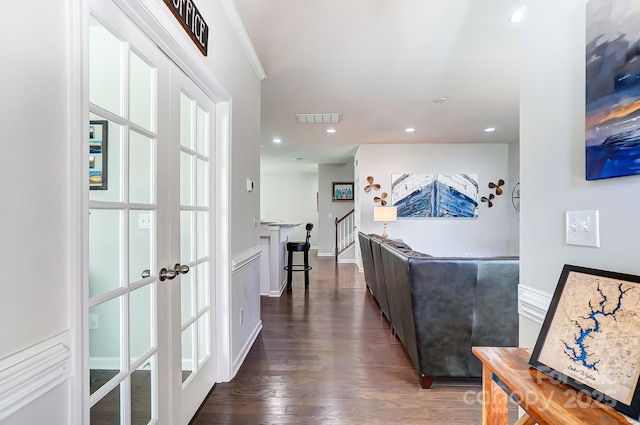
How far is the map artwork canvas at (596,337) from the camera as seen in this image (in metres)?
0.74

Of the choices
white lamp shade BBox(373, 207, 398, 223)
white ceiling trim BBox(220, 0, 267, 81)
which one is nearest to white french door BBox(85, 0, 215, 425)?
white ceiling trim BBox(220, 0, 267, 81)

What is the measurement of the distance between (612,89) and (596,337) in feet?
2.36

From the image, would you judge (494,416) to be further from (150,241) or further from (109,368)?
(150,241)

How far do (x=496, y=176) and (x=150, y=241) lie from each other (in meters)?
6.65

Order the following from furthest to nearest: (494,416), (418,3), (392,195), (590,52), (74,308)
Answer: (392,195) → (418,3) → (494,416) → (590,52) → (74,308)

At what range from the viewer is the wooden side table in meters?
0.72

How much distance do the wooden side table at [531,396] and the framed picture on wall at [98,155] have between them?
149 centimetres

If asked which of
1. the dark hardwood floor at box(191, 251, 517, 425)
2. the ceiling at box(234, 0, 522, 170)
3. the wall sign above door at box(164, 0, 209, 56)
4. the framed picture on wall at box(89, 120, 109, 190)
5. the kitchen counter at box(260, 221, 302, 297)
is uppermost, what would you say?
the ceiling at box(234, 0, 522, 170)

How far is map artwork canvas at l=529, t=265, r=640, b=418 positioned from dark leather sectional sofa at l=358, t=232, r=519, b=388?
97 cm

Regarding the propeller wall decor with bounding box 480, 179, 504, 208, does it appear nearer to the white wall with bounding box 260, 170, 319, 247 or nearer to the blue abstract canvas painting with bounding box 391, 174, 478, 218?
the blue abstract canvas painting with bounding box 391, 174, 478, 218

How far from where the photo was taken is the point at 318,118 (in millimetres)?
4395

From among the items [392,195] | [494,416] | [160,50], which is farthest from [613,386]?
[392,195]

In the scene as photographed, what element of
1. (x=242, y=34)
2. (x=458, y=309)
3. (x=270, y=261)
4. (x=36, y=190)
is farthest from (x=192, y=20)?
(x=270, y=261)

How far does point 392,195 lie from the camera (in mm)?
6109
